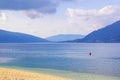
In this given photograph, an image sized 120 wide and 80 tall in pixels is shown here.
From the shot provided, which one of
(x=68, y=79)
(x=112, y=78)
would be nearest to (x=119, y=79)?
(x=112, y=78)

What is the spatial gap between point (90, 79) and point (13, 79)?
13.1m

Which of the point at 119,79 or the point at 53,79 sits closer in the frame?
the point at 53,79

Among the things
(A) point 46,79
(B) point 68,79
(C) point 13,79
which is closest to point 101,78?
(B) point 68,79

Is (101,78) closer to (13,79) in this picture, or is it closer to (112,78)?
(112,78)

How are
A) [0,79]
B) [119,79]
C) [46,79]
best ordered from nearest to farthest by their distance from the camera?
1. [0,79]
2. [46,79]
3. [119,79]

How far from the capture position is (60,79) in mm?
42906

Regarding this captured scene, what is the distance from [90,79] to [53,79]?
5.51 m

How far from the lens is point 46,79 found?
137 ft

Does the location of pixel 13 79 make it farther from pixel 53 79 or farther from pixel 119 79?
pixel 119 79

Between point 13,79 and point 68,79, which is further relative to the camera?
point 68,79

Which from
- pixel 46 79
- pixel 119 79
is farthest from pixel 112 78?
pixel 46 79

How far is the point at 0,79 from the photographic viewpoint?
3394 cm

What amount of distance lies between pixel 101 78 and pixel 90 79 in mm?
2936

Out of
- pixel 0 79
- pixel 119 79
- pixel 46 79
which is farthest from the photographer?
pixel 119 79
